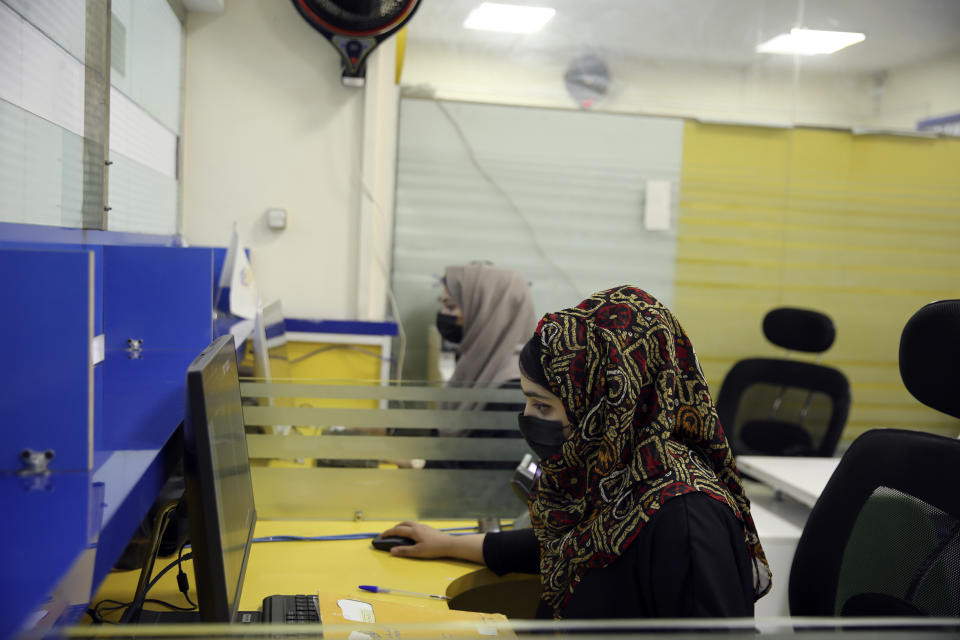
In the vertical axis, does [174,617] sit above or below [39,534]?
below

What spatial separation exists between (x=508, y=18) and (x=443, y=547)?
2591mm

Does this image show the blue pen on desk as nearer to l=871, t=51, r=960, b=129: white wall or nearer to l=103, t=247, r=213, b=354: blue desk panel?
l=103, t=247, r=213, b=354: blue desk panel

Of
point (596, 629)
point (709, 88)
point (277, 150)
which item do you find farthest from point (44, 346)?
point (709, 88)

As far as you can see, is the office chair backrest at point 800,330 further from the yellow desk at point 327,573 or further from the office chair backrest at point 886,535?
the yellow desk at point 327,573

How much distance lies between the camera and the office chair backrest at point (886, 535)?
1117 mm

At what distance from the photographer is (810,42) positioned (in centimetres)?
365

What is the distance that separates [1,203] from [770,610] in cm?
187

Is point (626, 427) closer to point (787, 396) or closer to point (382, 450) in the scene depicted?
point (382, 450)

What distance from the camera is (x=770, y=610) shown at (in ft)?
6.26

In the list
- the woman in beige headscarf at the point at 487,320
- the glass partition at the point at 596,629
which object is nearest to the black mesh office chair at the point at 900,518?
the glass partition at the point at 596,629

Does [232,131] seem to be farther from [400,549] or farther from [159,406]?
[400,549]

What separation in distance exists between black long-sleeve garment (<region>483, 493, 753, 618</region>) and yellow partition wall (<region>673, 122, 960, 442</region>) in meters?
2.71

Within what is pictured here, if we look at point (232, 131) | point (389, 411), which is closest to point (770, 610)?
point (389, 411)

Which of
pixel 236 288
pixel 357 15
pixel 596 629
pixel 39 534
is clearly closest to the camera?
pixel 596 629
